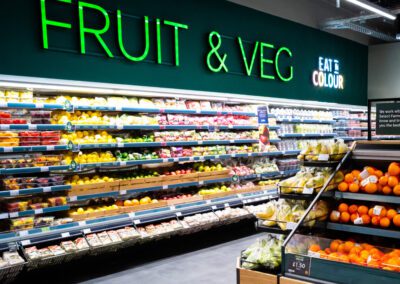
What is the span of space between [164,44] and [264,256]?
4.03m

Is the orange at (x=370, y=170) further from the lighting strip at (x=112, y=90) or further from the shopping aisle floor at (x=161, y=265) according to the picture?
the lighting strip at (x=112, y=90)

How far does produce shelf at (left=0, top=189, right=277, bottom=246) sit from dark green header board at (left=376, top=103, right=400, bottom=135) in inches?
127

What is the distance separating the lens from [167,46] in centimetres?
622

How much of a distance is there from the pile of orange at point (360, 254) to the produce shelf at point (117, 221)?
2925 millimetres

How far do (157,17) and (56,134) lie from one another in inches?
96.1

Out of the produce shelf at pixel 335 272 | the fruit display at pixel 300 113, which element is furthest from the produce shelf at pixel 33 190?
the fruit display at pixel 300 113

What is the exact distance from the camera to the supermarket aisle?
4773 mm

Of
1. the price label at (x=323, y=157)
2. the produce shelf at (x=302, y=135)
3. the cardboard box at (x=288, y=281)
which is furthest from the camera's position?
the produce shelf at (x=302, y=135)

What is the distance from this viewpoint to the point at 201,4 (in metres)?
6.79

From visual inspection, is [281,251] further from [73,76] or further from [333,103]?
[333,103]

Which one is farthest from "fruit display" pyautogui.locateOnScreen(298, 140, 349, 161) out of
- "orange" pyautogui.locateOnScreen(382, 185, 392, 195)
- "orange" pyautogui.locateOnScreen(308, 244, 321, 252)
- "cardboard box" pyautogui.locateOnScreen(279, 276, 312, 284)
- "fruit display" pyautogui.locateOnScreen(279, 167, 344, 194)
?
"cardboard box" pyautogui.locateOnScreen(279, 276, 312, 284)

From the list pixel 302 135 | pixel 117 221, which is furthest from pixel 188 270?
pixel 302 135

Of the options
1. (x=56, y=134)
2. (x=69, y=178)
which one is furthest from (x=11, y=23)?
(x=69, y=178)

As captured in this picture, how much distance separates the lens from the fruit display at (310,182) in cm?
318
